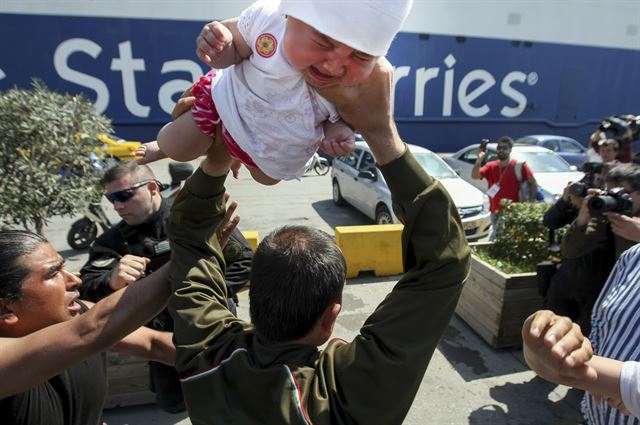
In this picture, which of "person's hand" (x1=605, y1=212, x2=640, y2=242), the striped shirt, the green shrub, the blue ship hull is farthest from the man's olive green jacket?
the blue ship hull

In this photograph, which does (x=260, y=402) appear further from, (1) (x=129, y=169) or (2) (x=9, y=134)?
(2) (x=9, y=134)

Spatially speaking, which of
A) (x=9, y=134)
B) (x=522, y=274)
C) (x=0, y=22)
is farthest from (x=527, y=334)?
(x=0, y=22)

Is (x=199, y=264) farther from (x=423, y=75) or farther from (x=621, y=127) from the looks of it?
(x=423, y=75)

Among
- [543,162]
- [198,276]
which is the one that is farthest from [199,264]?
[543,162]

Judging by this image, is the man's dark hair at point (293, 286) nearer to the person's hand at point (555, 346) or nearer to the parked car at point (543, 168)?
the person's hand at point (555, 346)

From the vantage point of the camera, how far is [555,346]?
1.22 metres

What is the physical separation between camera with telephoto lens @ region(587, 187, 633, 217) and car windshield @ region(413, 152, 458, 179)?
5785mm

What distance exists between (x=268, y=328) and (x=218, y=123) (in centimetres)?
85

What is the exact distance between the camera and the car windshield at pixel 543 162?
383 inches

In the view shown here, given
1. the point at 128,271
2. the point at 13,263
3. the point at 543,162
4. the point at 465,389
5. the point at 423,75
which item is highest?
the point at 423,75

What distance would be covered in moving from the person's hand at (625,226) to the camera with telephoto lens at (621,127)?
315 centimetres

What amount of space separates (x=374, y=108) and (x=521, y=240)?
14.0ft

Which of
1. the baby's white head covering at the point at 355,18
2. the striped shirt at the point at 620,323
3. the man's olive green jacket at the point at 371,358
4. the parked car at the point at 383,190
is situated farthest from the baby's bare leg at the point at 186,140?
the parked car at the point at 383,190

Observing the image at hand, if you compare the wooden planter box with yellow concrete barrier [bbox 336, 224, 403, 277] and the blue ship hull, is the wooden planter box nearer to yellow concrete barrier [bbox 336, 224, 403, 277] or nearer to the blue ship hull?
yellow concrete barrier [bbox 336, 224, 403, 277]
